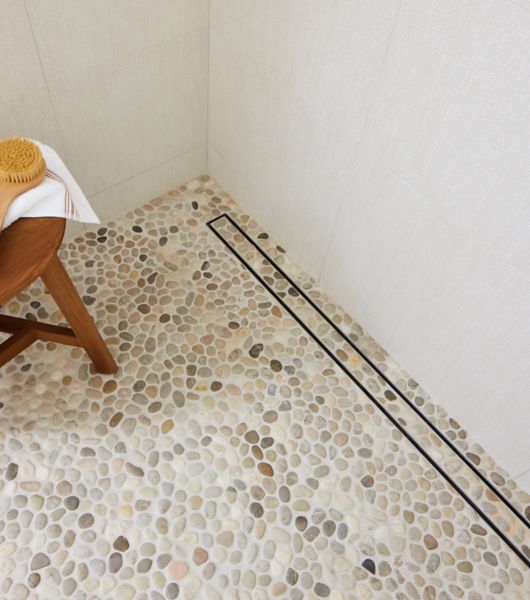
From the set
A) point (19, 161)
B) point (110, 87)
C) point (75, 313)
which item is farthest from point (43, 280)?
point (110, 87)

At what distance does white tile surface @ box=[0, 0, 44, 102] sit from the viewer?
1.05 meters

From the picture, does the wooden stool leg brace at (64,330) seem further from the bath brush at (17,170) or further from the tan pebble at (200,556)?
the tan pebble at (200,556)

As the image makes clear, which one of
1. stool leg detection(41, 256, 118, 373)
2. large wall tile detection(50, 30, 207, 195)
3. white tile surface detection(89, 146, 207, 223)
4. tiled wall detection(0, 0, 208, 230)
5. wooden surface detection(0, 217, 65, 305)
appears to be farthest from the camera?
white tile surface detection(89, 146, 207, 223)

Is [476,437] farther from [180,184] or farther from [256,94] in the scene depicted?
[180,184]

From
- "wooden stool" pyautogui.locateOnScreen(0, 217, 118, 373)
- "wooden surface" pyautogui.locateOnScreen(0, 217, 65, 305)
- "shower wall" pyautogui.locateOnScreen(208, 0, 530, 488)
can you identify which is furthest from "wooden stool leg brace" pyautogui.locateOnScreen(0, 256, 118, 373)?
"shower wall" pyautogui.locateOnScreen(208, 0, 530, 488)

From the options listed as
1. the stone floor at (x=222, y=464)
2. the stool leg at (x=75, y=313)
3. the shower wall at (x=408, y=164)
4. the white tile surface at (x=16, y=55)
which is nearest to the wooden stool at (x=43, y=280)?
the stool leg at (x=75, y=313)

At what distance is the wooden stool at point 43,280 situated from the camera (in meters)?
0.89

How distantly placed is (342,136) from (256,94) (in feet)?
1.01

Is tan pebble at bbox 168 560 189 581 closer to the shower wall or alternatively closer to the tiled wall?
the shower wall

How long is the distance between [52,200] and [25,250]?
0.37 ft

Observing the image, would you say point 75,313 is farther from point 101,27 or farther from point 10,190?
point 101,27

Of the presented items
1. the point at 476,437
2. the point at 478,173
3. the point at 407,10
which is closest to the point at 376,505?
the point at 476,437

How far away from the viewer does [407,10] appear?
91cm

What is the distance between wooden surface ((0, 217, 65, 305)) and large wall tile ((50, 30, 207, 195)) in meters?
0.45
